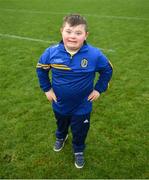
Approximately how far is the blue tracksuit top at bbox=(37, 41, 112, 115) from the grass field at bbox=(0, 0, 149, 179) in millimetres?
1019

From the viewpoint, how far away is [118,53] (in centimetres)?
900

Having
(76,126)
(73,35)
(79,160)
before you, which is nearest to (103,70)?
(73,35)

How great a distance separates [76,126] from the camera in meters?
4.07

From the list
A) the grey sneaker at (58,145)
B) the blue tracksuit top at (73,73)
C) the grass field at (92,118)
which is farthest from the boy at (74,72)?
the grass field at (92,118)

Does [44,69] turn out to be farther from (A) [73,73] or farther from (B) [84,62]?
(B) [84,62]

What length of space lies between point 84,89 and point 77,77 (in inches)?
8.0

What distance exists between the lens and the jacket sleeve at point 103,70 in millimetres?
3693

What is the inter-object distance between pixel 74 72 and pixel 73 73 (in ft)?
0.07

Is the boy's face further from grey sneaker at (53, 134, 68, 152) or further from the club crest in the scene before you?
grey sneaker at (53, 134, 68, 152)

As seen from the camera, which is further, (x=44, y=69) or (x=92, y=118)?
(x=92, y=118)

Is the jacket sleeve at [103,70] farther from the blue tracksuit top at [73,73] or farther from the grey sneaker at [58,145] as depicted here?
the grey sneaker at [58,145]

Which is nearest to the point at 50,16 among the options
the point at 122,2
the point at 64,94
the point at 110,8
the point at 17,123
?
the point at 110,8

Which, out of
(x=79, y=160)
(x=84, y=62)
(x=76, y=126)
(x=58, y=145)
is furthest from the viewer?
(x=58, y=145)

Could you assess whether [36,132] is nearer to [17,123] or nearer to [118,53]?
[17,123]
